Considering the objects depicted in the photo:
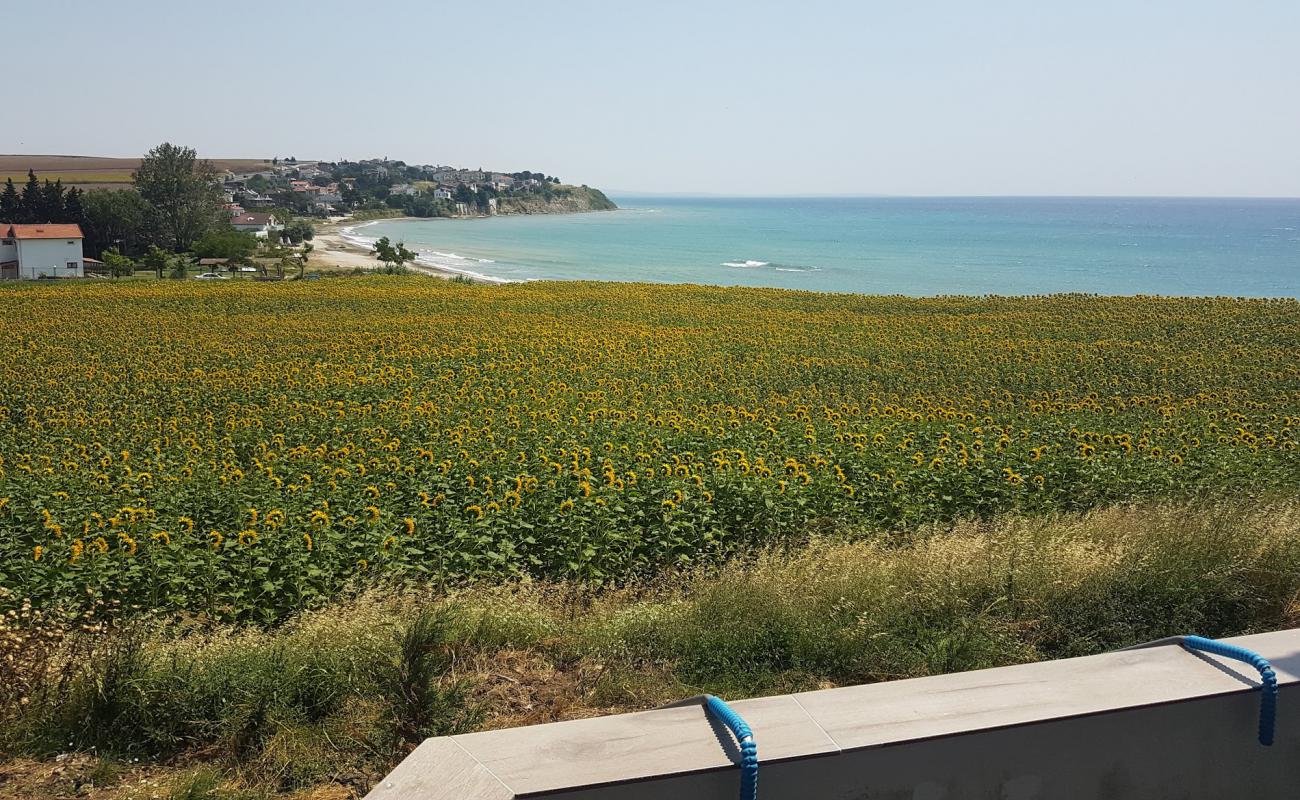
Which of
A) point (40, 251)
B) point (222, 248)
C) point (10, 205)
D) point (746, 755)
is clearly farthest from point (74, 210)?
point (746, 755)

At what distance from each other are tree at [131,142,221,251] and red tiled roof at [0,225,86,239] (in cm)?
1877

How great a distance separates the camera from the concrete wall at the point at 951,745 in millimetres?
3127

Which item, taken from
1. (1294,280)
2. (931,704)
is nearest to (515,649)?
(931,704)

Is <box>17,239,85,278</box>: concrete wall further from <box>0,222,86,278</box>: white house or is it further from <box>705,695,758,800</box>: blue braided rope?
<box>705,695,758,800</box>: blue braided rope

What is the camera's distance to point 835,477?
385 inches

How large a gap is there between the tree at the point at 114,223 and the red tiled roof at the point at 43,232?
17.0 m

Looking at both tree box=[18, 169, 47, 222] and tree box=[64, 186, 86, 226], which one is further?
tree box=[64, 186, 86, 226]

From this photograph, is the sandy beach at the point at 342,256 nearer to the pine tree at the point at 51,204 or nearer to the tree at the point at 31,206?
the pine tree at the point at 51,204

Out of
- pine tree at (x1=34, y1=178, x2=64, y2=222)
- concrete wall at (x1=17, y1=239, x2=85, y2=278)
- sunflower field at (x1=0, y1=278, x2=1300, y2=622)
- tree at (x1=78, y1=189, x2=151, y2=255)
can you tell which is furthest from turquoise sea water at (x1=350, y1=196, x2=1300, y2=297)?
sunflower field at (x1=0, y1=278, x2=1300, y2=622)

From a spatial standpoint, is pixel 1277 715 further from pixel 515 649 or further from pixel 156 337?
pixel 156 337

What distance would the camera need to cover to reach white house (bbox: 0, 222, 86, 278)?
6519 centimetres

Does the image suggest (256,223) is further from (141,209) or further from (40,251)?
(40,251)

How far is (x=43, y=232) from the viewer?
219 feet

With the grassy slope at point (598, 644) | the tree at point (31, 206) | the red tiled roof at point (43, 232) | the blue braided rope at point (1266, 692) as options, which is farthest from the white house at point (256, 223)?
the blue braided rope at point (1266, 692)
